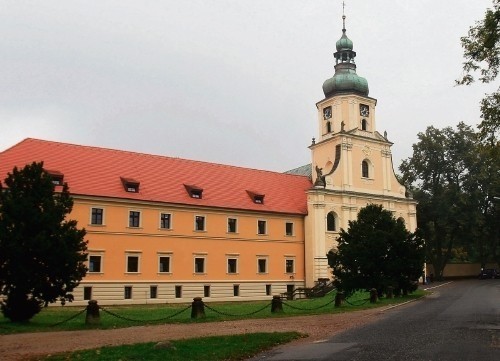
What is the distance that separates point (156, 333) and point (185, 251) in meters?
23.5

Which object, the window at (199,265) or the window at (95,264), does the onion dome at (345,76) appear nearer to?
the window at (199,265)

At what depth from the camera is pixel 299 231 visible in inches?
1863

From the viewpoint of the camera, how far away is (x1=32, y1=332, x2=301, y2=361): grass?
11.9 metres

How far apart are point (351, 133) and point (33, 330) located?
38.3m

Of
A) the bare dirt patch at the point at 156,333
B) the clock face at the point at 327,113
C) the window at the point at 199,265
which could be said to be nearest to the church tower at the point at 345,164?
Result: the clock face at the point at 327,113

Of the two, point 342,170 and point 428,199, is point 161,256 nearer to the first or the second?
point 342,170

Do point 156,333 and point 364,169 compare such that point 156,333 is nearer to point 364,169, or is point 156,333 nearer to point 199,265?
point 199,265

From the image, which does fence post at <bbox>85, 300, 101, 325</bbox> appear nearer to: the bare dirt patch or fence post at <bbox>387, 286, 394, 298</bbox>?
the bare dirt patch

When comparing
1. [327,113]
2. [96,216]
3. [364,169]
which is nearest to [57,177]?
[96,216]

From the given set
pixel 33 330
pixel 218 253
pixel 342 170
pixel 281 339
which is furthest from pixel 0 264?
pixel 342 170

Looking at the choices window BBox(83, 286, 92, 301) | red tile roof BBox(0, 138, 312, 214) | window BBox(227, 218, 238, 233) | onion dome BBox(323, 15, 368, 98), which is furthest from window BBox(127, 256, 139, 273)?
onion dome BBox(323, 15, 368, 98)

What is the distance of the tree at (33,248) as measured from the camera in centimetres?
2014

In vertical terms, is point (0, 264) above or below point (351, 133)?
below

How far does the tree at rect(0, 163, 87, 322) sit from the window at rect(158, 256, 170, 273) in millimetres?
17812
